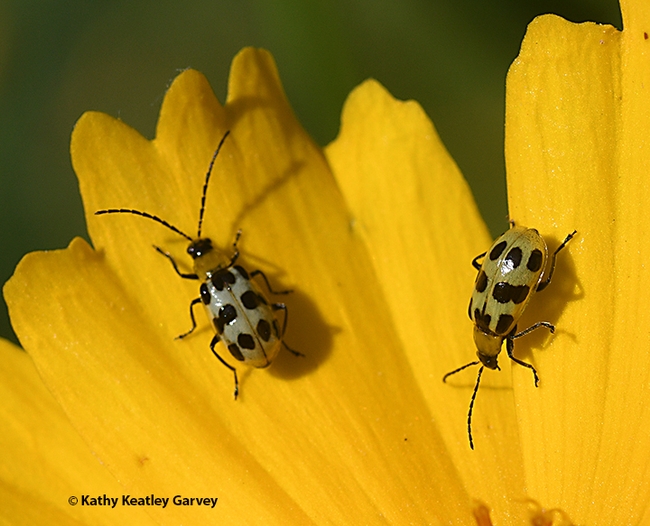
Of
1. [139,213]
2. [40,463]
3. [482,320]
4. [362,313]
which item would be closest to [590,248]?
[482,320]

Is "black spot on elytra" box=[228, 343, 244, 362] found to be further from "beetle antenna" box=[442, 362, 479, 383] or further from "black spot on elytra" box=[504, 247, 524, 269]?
"black spot on elytra" box=[504, 247, 524, 269]

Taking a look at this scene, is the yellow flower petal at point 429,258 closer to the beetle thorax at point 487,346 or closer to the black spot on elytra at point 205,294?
the beetle thorax at point 487,346

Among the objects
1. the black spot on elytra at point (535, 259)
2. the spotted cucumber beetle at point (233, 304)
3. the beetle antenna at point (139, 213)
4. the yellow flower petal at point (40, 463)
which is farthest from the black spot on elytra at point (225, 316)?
the black spot on elytra at point (535, 259)

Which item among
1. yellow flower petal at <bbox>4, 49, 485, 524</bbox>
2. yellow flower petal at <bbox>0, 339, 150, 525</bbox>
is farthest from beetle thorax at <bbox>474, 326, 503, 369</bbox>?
yellow flower petal at <bbox>0, 339, 150, 525</bbox>

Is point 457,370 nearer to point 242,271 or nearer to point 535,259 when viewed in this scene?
point 535,259

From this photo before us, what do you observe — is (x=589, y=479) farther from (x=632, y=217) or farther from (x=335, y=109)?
(x=335, y=109)

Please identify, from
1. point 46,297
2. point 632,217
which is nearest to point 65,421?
point 46,297
